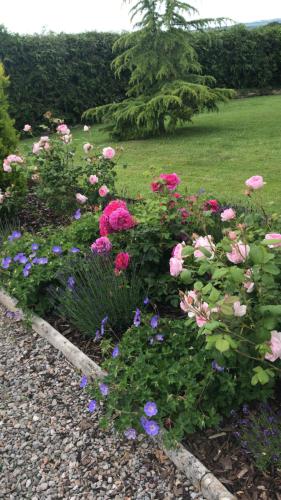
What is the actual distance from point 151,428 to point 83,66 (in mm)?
13692

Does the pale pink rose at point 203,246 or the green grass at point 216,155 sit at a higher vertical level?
the pale pink rose at point 203,246

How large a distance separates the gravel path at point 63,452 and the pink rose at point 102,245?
28.6 inches

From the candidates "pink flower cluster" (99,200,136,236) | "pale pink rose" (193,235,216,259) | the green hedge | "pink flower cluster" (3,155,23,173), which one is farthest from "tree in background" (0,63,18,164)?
the green hedge

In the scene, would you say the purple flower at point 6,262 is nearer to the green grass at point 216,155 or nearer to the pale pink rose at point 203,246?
the green grass at point 216,155

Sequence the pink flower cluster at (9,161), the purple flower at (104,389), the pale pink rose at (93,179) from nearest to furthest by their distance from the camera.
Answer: the purple flower at (104,389) → the pale pink rose at (93,179) → the pink flower cluster at (9,161)

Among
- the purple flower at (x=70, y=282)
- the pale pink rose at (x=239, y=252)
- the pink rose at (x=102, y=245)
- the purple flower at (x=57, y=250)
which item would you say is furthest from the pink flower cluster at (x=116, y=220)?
the pale pink rose at (x=239, y=252)

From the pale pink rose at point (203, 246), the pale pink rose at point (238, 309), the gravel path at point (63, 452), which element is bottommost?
the gravel path at point (63, 452)

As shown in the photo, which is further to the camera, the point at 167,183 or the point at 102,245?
the point at 167,183

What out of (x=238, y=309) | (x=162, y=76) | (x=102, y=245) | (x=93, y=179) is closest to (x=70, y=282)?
(x=102, y=245)

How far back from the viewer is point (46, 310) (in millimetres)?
3428

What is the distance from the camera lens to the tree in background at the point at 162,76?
955 cm

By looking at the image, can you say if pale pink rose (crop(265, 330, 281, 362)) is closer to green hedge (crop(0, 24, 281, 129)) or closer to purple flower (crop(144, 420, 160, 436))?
purple flower (crop(144, 420, 160, 436))

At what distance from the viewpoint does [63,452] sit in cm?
227

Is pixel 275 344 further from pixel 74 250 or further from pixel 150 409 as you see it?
pixel 74 250
